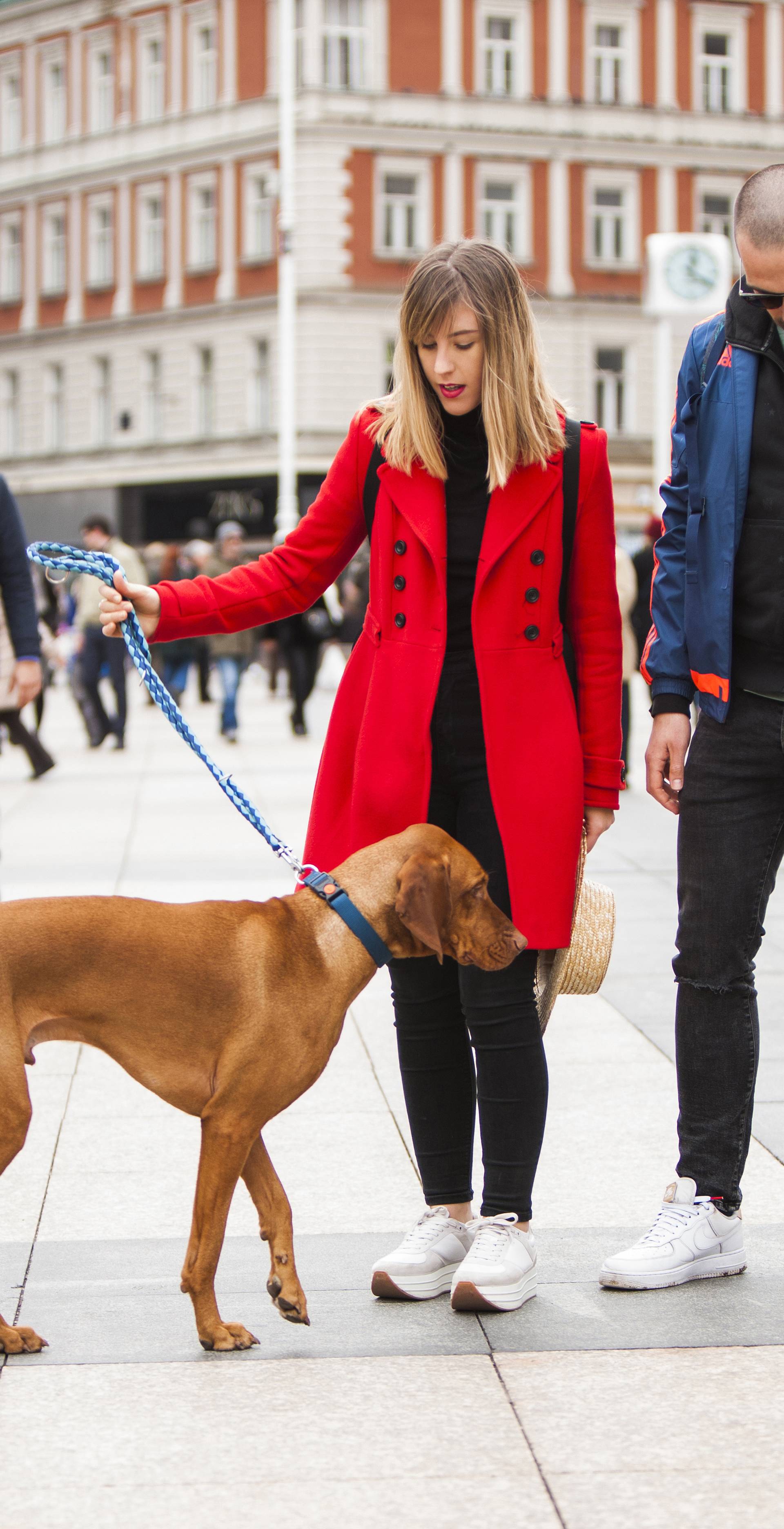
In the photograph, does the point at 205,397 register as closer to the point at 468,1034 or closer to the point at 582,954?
the point at 468,1034

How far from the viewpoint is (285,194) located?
2759 cm

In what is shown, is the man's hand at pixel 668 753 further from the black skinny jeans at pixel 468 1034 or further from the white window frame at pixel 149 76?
the white window frame at pixel 149 76

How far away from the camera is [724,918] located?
3850mm

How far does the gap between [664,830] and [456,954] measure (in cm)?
748

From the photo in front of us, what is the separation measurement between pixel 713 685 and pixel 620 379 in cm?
3935

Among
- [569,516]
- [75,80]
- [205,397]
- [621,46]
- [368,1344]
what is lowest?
[368,1344]

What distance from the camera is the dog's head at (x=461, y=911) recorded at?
3.47 metres

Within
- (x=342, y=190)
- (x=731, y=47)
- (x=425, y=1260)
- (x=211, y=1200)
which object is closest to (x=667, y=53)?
(x=731, y=47)

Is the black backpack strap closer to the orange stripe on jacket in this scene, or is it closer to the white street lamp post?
the orange stripe on jacket

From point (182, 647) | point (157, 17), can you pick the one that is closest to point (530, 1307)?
point (182, 647)

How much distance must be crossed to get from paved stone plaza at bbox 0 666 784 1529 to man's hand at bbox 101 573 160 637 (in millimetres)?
731

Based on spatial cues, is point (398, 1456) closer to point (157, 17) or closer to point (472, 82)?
point (472, 82)

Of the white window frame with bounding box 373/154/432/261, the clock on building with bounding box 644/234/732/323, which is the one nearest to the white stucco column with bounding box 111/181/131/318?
the white window frame with bounding box 373/154/432/261

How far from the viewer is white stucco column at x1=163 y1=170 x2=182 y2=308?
141ft
